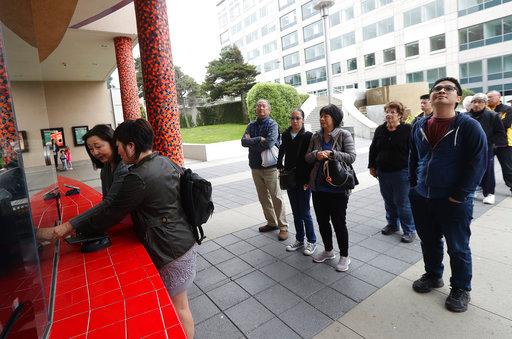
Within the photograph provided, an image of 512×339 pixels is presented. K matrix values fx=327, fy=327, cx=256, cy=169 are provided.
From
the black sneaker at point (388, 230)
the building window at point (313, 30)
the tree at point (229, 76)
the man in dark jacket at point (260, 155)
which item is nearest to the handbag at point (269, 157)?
the man in dark jacket at point (260, 155)

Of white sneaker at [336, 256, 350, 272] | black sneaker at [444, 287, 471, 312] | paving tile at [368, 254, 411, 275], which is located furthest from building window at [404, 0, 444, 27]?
black sneaker at [444, 287, 471, 312]

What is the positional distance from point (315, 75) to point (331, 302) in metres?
39.7

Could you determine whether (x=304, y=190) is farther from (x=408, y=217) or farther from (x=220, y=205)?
(x=220, y=205)

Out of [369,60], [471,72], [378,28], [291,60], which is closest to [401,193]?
[471,72]

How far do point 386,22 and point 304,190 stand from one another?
32.0m

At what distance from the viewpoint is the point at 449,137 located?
8.92 feet

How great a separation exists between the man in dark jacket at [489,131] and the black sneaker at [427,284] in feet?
10.4

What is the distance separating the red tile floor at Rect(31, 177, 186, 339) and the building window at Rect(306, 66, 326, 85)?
39127mm

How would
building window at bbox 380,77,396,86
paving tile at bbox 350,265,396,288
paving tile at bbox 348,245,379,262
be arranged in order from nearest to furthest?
paving tile at bbox 350,265,396,288 < paving tile at bbox 348,245,379,262 < building window at bbox 380,77,396,86

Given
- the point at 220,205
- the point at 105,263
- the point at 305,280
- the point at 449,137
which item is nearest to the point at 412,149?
the point at 449,137

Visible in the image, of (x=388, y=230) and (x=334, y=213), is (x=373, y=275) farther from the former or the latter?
(x=388, y=230)

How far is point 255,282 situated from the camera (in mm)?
3461

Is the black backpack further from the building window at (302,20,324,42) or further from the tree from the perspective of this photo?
the building window at (302,20,324,42)

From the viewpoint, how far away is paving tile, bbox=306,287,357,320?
9.30 ft
